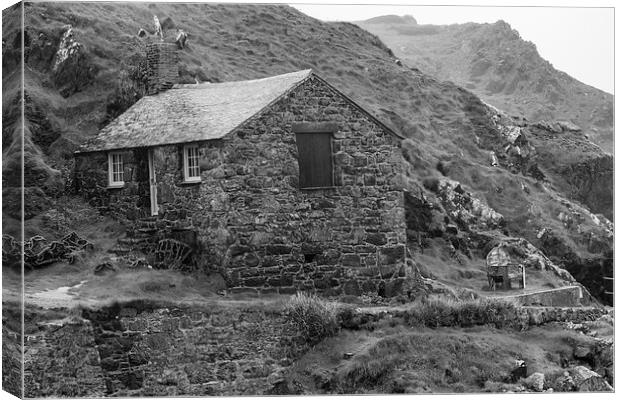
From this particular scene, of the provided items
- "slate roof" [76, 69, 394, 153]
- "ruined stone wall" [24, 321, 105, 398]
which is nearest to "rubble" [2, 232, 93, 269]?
"slate roof" [76, 69, 394, 153]

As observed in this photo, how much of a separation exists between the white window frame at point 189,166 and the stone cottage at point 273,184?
0.09ft

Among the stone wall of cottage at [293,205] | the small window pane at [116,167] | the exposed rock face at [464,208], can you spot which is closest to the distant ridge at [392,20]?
the exposed rock face at [464,208]

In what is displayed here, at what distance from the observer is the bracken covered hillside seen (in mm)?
38344

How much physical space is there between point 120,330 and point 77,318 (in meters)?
1.16

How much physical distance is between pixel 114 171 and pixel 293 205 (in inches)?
229

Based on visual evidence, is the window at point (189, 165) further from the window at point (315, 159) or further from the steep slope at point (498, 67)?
the steep slope at point (498, 67)

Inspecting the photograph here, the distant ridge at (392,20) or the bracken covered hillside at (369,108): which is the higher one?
the distant ridge at (392,20)

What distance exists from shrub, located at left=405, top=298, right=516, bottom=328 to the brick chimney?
34.4ft

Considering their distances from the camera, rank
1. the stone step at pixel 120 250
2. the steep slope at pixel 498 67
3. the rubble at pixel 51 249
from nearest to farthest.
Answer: the rubble at pixel 51 249 < the stone step at pixel 120 250 < the steep slope at pixel 498 67

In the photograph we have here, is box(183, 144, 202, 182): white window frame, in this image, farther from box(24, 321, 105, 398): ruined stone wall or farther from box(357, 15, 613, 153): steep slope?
box(357, 15, 613, 153): steep slope

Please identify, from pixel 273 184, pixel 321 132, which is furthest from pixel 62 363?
pixel 321 132

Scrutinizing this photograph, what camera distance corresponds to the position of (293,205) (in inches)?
1307

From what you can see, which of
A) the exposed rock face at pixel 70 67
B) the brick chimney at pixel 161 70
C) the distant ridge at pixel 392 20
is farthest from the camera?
the distant ridge at pixel 392 20

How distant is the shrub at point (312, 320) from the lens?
3106 cm
